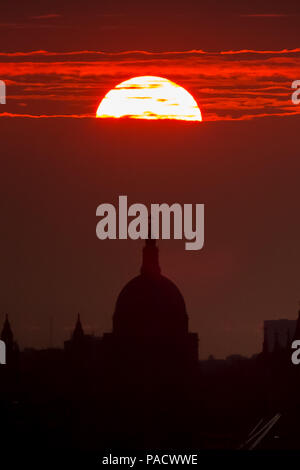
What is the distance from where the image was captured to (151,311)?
188125 millimetres

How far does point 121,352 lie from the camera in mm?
188750

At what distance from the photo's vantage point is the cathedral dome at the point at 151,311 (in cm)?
18825

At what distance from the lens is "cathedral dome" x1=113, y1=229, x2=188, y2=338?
18825 cm

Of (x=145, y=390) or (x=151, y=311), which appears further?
(x=151, y=311)

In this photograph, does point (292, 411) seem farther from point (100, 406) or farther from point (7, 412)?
point (7, 412)
